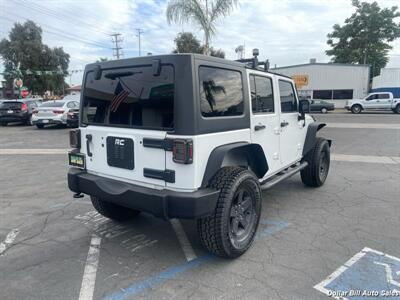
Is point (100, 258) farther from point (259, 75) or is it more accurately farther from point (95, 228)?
point (259, 75)

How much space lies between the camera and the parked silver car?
53.2ft

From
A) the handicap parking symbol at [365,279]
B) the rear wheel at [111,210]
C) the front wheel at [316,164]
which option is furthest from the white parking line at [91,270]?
the front wheel at [316,164]

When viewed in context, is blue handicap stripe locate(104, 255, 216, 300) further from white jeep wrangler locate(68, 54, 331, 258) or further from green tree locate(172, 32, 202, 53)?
green tree locate(172, 32, 202, 53)

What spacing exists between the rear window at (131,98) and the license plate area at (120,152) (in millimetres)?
173

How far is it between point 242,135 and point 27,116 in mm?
18530

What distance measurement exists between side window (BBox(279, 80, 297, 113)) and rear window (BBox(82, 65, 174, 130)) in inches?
87.8

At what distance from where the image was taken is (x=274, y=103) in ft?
14.3

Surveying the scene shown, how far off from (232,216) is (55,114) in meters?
15.3

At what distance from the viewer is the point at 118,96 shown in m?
3.41

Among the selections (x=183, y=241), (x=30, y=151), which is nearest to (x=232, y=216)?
(x=183, y=241)

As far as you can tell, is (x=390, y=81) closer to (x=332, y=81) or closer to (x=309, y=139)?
(x=332, y=81)

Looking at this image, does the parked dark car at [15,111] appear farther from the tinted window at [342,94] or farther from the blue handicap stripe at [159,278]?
the tinted window at [342,94]

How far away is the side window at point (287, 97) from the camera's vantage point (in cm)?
469

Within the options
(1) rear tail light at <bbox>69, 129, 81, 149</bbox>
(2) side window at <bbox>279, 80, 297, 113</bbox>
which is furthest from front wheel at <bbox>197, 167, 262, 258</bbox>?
(1) rear tail light at <bbox>69, 129, 81, 149</bbox>
